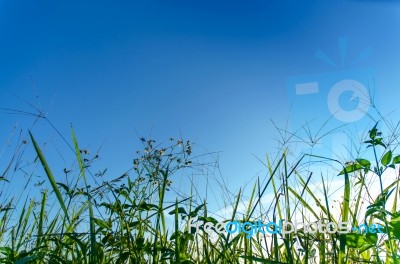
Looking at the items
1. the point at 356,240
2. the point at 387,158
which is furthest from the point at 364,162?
the point at 356,240

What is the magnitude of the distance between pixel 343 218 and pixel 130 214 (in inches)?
36.7

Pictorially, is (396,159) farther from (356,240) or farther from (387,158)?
(356,240)

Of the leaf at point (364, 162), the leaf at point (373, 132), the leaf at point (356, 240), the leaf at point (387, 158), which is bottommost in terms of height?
the leaf at point (356, 240)

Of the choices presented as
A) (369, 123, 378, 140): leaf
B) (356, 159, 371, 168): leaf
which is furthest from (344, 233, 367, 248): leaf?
(369, 123, 378, 140): leaf

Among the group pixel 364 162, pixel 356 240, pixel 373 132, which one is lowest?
pixel 356 240

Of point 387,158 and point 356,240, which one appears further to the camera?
point 387,158

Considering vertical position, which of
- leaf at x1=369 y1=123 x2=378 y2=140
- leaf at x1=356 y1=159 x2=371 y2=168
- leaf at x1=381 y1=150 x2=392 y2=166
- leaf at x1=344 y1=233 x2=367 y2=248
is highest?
leaf at x1=369 y1=123 x2=378 y2=140

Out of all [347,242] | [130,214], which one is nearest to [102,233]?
[130,214]

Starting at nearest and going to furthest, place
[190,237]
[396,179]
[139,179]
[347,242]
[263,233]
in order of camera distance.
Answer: [347,242], [190,237], [396,179], [263,233], [139,179]

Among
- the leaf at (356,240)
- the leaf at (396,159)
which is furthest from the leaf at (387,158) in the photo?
the leaf at (356,240)

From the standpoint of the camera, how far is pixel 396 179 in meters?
1.88

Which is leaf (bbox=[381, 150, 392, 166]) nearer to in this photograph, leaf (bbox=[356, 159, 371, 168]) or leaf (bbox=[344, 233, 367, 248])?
leaf (bbox=[356, 159, 371, 168])

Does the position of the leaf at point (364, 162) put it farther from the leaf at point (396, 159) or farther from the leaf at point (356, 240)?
the leaf at point (356, 240)

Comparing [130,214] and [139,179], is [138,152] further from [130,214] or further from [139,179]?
[130,214]
